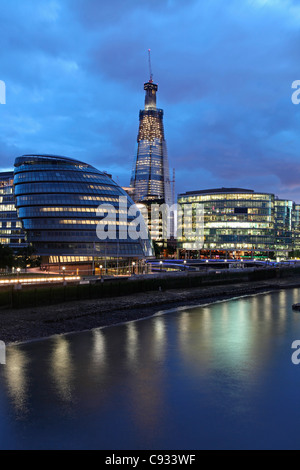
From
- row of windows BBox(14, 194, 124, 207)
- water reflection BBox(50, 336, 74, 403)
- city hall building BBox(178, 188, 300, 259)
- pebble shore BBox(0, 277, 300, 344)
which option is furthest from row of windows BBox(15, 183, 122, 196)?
city hall building BBox(178, 188, 300, 259)

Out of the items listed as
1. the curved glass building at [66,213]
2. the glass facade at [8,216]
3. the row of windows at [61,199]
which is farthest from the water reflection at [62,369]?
the glass facade at [8,216]

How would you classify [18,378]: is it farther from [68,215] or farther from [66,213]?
[66,213]

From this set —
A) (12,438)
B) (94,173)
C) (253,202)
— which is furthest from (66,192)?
(253,202)

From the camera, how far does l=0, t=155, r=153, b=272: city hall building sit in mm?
90312

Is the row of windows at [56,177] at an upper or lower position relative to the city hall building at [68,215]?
upper

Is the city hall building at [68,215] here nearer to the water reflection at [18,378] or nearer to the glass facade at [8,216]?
the glass facade at [8,216]

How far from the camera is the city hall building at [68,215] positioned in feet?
296

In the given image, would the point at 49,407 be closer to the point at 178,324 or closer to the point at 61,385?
the point at 61,385

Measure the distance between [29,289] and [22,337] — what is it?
15783mm

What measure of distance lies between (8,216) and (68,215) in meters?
43.2

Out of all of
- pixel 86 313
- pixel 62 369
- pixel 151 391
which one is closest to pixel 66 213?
pixel 86 313

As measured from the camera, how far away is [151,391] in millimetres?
23266

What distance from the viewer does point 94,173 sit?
96.1 meters

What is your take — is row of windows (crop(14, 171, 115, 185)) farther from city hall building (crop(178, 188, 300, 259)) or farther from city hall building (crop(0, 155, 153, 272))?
city hall building (crop(178, 188, 300, 259))
